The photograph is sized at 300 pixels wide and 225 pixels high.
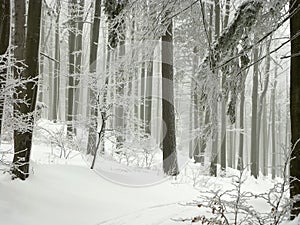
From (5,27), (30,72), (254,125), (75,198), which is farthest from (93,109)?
(254,125)

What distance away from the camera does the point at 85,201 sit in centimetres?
646

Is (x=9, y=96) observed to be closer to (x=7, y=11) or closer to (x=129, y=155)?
(x=7, y=11)

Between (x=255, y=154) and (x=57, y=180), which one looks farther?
(x=255, y=154)

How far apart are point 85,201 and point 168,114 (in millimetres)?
5254

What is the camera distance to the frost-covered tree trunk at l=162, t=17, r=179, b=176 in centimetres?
1080

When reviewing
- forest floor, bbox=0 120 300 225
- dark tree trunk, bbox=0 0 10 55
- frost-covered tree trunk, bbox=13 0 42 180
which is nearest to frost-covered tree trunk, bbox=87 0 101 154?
forest floor, bbox=0 120 300 225

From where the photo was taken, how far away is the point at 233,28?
5.39 m

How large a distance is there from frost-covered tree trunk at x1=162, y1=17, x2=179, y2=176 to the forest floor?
6.51 feet

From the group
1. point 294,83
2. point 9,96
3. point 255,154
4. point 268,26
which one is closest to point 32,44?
point 9,96

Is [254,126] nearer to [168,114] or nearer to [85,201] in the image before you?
[168,114]

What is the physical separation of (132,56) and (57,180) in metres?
2.86

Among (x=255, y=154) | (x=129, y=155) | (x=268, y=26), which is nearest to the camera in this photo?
(x=268, y=26)

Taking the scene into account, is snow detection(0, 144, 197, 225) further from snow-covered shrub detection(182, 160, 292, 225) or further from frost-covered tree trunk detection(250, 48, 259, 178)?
frost-covered tree trunk detection(250, 48, 259, 178)

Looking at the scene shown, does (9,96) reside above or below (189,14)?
below
